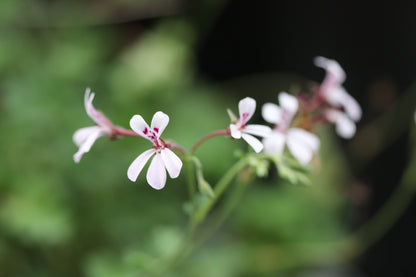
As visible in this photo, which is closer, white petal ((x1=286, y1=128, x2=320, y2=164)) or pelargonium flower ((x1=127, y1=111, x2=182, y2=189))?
pelargonium flower ((x1=127, y1=111, x2=182, y2=189))

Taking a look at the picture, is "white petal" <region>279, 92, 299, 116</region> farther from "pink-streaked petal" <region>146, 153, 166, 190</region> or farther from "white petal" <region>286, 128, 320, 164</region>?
"pink-streaked petal" <region>146, 153, 166, 190</region>

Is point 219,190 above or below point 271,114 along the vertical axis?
below

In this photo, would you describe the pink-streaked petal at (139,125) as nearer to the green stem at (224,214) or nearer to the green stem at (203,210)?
the green stem at (203,210)

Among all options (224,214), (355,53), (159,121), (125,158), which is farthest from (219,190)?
(355,53)

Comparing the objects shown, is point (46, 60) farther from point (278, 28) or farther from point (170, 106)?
point (278, 28)

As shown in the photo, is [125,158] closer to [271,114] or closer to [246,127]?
[271,114]

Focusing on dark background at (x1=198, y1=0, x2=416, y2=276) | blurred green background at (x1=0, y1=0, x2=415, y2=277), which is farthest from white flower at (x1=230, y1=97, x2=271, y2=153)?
dark background at (x1=198, y1=0, x2=416, y2=276)
